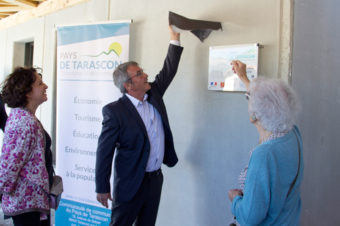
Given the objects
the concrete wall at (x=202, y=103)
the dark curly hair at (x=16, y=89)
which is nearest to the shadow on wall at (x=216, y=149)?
the concrete wall at (x=202, y=103)

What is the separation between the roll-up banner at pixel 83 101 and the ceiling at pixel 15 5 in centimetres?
159

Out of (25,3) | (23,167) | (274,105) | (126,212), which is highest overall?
(25,3)

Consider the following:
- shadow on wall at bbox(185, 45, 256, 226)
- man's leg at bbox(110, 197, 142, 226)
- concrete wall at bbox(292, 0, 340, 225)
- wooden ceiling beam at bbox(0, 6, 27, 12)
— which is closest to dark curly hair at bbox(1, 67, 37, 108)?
man's leg at bbox(110, 197, 142, 226)

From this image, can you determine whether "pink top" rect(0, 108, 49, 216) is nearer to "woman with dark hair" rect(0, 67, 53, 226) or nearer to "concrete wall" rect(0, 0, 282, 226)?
"woman with dark hair" rect(0, 67, 53, 226)

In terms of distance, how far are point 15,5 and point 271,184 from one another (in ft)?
16.1

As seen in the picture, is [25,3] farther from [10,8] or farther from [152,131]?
[152,131]

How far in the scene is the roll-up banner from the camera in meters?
2.82

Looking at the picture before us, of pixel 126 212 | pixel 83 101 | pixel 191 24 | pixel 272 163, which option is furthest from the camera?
pixel 83 101

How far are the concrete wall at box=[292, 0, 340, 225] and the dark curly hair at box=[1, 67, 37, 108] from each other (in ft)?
6.21

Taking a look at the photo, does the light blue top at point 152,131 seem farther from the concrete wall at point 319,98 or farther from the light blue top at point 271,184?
the concrete wall at point 319,98

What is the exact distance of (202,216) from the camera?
2.46 metres

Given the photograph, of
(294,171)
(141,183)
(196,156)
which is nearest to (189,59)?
(196,156)

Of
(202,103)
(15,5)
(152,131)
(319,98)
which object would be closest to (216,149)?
(202,103)

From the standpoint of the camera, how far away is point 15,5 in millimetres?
4512
